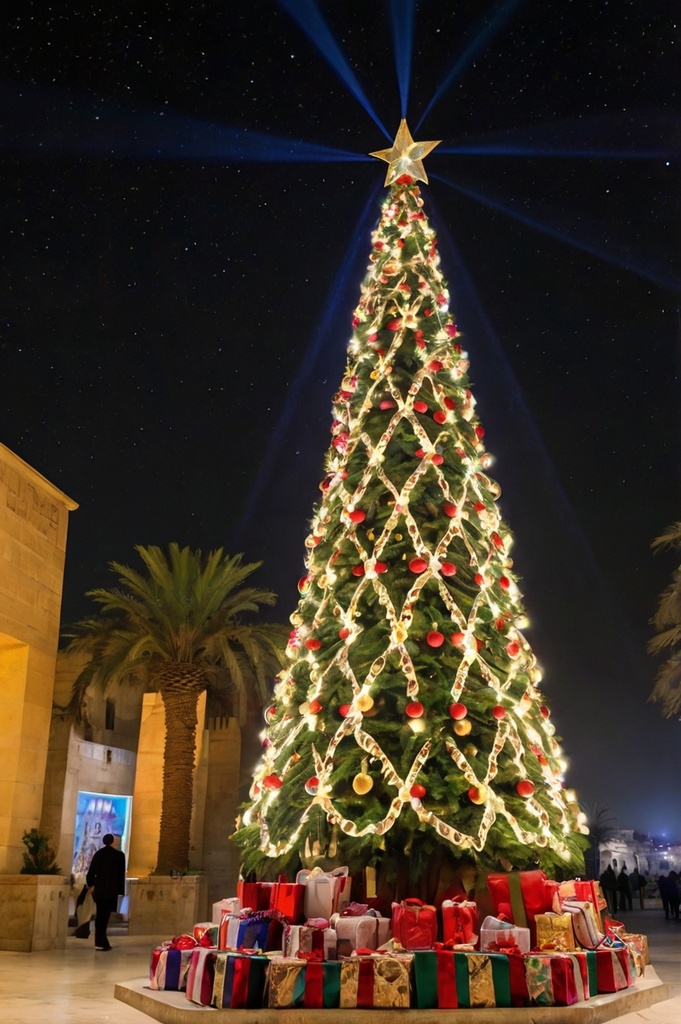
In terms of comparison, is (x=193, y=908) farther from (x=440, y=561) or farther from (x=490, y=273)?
(x=490, y=273)

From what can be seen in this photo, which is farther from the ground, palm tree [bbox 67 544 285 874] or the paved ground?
palm tree [bbox 67 544 285 874]

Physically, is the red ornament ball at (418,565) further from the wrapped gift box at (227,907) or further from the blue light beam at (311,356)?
the blue light beam at (311,356)

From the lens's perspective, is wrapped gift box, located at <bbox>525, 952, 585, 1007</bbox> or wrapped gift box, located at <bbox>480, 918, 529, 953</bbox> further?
wrapped gift box, located at <bbox>480, 918, 529, 953</bbox>

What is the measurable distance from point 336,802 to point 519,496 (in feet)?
60.1

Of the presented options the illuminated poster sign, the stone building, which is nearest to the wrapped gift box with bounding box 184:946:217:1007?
the stone building

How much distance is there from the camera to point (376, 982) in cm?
559

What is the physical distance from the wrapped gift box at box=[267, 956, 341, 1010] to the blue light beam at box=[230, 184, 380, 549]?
15882mm

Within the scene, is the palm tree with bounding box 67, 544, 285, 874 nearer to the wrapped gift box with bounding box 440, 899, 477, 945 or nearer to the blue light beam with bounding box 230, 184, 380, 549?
the blue light beam with bounding box 230, 184, 380, 549

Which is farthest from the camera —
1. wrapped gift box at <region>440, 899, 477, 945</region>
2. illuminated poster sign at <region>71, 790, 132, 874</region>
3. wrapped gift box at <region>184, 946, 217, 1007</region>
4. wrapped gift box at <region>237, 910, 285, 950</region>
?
illuminated poster sign at <region>71, 790, 132, 874</region>

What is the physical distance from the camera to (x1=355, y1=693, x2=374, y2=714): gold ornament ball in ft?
23.1

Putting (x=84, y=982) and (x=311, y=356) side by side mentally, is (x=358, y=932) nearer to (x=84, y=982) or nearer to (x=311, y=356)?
(x=84, y=982)

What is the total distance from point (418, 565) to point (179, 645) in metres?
11.0

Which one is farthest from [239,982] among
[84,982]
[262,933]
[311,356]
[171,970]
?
[311,356]

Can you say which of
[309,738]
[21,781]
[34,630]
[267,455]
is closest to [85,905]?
[21,781]
